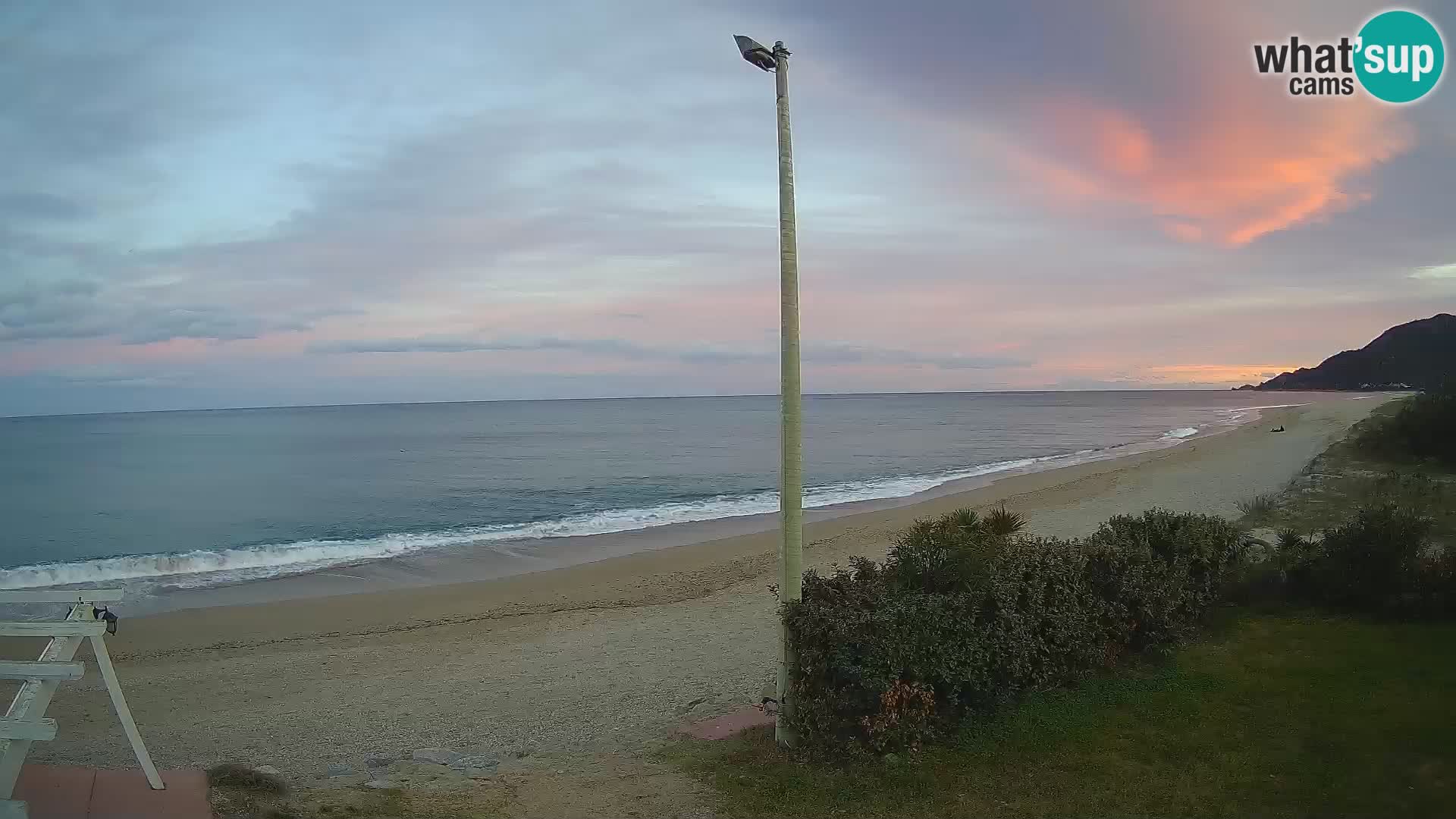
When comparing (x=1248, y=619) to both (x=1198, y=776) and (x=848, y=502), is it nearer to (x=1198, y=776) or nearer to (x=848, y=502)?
(x=1198, y=776)

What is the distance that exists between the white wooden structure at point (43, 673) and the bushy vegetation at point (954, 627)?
15.1 feet

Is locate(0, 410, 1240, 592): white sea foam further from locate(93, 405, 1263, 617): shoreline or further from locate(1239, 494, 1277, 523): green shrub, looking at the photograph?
locate(1239, 494, 1277, 523): green shrub

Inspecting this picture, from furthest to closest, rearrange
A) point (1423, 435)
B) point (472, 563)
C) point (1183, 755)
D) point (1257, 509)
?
point (1423, 435) → point (472, 563) → point (1257, 509) → point (1183, 755)

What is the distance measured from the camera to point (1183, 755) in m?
6.35

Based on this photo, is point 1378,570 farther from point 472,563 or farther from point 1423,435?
point 1423,435

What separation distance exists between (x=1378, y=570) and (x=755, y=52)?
891 centimetres

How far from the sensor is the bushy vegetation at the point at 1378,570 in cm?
916

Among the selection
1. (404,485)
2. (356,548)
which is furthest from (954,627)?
(404,485)

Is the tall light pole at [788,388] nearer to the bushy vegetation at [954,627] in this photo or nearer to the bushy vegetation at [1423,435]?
the bushy vegetation at [954,627]

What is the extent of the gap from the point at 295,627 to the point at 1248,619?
50.6 feet

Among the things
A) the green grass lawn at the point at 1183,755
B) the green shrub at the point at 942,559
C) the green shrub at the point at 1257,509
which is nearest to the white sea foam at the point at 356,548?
the green shrub at the point at 1257,509

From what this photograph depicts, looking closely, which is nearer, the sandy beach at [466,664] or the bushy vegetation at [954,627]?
the bushy vegetation at [954,627]

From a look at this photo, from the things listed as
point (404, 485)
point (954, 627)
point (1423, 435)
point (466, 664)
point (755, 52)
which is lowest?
point (404, 485)

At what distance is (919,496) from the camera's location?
106ft
